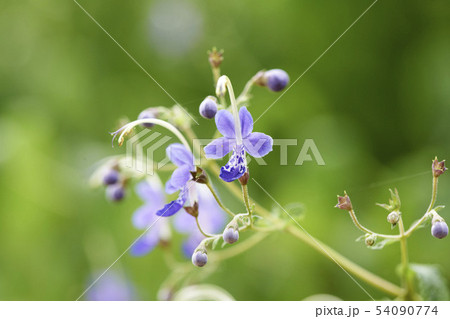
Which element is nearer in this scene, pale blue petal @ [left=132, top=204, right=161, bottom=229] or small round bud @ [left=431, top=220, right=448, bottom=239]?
small round bud @ [left=431, top=220, right=448, bottom=239]

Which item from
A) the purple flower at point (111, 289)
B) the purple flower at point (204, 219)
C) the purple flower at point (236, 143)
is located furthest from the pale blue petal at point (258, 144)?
the purple flower at point (111, 289)

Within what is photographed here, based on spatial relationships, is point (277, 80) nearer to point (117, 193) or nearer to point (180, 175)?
point (180, 175)

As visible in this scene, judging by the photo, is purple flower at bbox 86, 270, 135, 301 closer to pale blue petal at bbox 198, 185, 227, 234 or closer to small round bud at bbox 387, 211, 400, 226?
pale blue petal at bbox 198, 185, 227, 234

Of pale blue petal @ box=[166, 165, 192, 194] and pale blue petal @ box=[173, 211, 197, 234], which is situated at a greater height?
pale blue petal @ box=[173, 211, 197, 234]

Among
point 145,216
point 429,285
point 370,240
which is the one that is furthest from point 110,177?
point 429,285

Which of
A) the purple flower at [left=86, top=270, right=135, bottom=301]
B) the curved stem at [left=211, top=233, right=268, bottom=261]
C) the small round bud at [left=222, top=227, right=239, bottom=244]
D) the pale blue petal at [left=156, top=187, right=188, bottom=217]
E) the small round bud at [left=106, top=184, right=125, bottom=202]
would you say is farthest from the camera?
the purple flower at [left=86, top=270, right=135, bottom=301]

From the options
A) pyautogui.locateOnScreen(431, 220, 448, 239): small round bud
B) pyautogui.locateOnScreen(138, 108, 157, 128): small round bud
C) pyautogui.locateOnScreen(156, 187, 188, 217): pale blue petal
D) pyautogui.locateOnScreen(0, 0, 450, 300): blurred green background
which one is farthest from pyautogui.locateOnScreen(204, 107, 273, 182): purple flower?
pyautogui.locateOnScreen(0, 0, 450, 300): blurred green background
